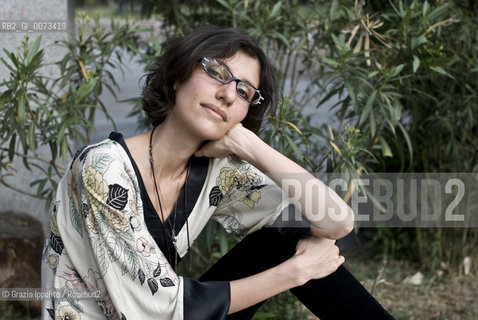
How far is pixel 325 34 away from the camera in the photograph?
2844 mm

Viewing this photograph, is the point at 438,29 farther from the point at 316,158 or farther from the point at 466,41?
the point at 316,158

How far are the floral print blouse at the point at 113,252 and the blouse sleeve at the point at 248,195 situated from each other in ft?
0.35

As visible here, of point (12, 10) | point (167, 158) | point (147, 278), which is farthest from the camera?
point (12, 10)

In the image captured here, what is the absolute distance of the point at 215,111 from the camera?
5.74ft

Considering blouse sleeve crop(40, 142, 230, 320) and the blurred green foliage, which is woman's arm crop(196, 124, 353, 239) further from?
the blurred green foliage

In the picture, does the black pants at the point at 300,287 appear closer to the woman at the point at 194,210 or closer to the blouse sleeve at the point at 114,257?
the woman at the point at 194,210

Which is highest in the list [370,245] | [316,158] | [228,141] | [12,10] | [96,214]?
[12,10]

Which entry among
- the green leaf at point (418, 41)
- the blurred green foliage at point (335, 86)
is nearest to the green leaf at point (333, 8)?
the blurred green foliage at point (335, 86)

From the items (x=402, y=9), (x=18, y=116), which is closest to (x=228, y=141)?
(x=18, y=116)

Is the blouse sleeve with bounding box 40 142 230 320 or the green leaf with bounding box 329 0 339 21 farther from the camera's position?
the green leaf with bounding box 329 0 339 21

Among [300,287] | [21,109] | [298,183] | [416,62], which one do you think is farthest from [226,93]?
[416,62]

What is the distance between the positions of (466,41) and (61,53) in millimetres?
1811

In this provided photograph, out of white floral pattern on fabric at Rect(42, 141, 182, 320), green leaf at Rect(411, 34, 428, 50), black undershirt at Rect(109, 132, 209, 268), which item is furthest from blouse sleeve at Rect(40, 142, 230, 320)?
green leaf at Rect(411, 34, 428, 50)

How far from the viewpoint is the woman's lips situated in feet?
5.69
